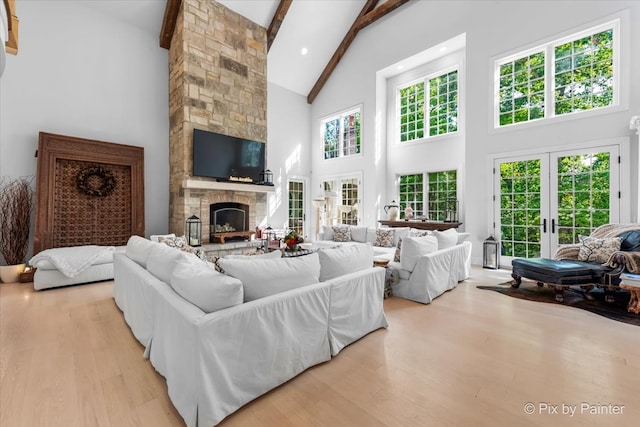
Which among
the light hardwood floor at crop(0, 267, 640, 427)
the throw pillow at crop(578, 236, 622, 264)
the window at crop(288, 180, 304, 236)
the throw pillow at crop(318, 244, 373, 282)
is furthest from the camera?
the window at crop(288, 180, 304, 236)

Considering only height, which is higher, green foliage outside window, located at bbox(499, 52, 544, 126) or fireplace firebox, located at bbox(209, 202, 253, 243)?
green foliage outside window, located at bbox(499, 52, 544, 126)

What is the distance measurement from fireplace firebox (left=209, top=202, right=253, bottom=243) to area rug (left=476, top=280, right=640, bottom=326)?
4.97 m

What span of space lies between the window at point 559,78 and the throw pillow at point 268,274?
5.59 m

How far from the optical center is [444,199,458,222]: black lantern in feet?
20.9

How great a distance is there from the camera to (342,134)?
8562 mm

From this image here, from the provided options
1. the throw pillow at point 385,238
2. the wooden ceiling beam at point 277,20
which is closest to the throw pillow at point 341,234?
the throw pillow at point 385,238

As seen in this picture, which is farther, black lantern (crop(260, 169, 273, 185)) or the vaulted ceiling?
black lantern (crop(260, 169, 273, 185))

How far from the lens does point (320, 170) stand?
906 cm

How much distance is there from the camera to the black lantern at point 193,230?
5.68m

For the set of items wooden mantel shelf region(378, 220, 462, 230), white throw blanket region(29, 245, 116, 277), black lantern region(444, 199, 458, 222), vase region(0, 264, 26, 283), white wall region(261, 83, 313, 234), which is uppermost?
white wall region(261, 83, 313, 234)

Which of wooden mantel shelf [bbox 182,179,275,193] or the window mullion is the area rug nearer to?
the window mullion

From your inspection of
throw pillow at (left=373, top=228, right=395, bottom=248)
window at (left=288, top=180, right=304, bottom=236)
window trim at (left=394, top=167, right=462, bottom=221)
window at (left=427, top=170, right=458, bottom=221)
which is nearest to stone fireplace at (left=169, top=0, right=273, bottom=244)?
window at (left=288, top=180, right=304, bottom=236)

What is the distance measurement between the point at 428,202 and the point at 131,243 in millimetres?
6163

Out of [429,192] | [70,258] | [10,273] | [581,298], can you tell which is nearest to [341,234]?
[429,192]
